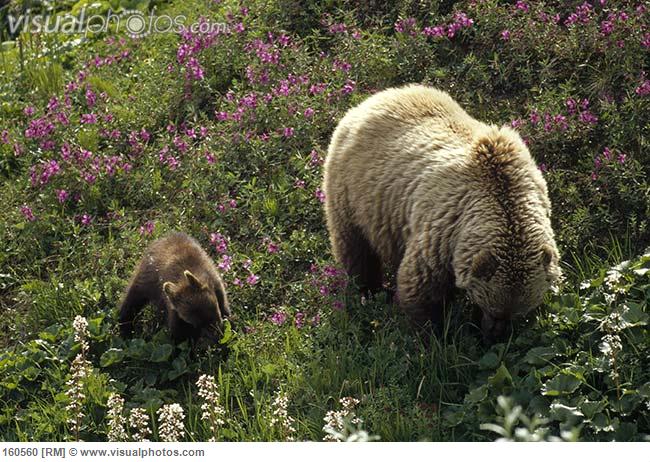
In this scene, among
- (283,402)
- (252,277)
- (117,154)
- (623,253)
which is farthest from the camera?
(117,154)

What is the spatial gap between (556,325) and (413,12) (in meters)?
4.75

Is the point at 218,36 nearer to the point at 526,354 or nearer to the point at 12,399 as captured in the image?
the point at 12,399

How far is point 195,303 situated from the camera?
760 centimetres

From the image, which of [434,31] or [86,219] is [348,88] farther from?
[86,219]

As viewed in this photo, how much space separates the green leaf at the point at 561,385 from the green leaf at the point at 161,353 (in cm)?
303

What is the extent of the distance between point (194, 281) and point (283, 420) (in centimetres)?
175

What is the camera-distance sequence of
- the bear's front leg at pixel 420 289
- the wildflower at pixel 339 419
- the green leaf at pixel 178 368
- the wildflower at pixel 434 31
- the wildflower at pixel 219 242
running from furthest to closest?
the wildflower at pixel 434 31 < the wildflower at pixel 219 242 < the green leaf at pixel 178 368 < the bear's front leg at pixel 420 289 < the wildflower at pixel 339 419

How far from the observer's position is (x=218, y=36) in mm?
10984

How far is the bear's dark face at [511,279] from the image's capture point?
6.47 metres

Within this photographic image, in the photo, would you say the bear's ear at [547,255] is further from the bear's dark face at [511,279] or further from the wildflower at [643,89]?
the wildflower at [643,89]

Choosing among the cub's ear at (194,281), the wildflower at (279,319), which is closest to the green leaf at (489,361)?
the wildflower at (279,319)

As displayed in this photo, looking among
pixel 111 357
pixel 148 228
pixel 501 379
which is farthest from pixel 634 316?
pixel 148 228

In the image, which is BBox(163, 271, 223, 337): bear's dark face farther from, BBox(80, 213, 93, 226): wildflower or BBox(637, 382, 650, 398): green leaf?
BBox(637, 382, 650, 398): green leaf
